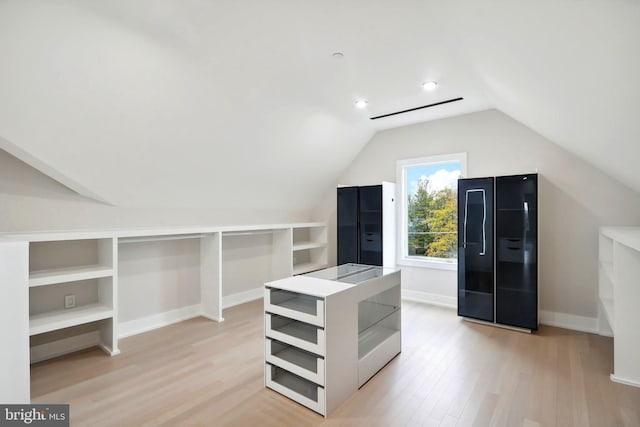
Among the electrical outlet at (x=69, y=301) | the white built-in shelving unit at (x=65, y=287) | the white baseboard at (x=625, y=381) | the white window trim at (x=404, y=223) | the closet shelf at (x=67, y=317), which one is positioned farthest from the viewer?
the white window trim at (x=404, y=223)

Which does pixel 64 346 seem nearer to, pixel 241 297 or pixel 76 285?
pixel 76 285

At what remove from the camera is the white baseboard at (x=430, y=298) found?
4297 millimetres

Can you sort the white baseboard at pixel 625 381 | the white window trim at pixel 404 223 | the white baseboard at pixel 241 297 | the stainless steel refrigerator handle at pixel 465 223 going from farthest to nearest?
the white window trim at pixel 404 223 → the white baseboard at pixel 241 297 → the stainless steel refrigerator handle at pixel 465 223 → the white baseboard at pixel 625 381

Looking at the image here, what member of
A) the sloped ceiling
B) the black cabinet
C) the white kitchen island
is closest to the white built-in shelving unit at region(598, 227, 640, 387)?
the sloped ceiling

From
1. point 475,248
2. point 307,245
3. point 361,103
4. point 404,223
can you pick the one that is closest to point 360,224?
point 404,223

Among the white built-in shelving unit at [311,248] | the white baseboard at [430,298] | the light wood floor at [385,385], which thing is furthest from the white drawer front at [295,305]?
the white baseboard at [430,298]

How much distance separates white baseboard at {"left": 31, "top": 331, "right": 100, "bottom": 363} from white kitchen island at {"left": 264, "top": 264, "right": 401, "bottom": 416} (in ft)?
6.46

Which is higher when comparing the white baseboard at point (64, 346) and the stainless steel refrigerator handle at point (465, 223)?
the stainless steel refrigerator handle at point (465, 223)

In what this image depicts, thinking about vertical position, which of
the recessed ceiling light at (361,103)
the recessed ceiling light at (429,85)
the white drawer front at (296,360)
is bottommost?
the white drawer front at (296,360)

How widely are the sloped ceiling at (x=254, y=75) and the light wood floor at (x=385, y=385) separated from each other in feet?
5.24

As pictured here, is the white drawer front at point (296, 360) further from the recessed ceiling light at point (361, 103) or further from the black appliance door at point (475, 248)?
the recessed ceiling light at point (361, 103)

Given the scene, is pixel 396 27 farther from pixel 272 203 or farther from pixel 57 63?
pixel 272 203

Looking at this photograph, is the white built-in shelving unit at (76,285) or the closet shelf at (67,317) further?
the white built-in shelving unit at (76,285)

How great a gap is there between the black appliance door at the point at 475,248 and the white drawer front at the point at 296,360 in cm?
236
